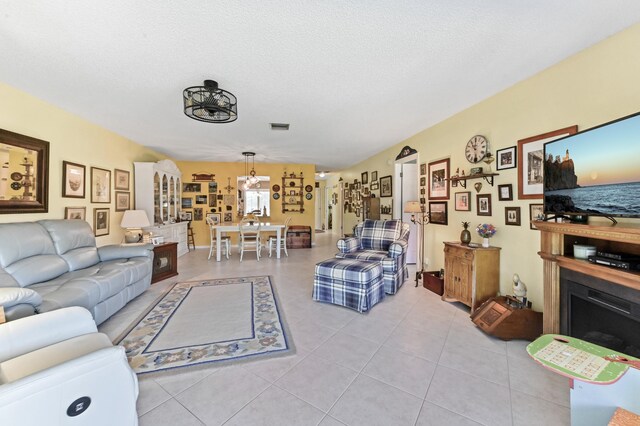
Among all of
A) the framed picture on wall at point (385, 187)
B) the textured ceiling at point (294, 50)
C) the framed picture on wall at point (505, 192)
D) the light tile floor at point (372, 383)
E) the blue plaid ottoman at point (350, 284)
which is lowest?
the light tile floor at point (372, 383)

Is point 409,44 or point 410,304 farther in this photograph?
point 410,304

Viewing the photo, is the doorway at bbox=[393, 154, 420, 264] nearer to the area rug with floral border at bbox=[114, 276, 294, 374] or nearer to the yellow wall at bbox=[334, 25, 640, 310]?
the yellow wall at bbox=[334, 25, 640, 310]

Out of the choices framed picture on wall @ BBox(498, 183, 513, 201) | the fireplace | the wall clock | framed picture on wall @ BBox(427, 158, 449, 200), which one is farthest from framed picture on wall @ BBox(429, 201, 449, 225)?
the fireplace

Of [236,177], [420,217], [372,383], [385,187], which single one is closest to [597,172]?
[372,383]

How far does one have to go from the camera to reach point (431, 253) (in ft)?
13.7

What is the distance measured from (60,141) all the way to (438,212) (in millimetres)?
5416

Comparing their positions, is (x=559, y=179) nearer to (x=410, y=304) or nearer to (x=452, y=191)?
(x=452, y=191)

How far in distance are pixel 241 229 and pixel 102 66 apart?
145 inches

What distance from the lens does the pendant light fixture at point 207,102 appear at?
2344 mm

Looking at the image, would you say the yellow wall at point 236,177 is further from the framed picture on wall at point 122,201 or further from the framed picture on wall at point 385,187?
the framed picture on wall at point 385,187

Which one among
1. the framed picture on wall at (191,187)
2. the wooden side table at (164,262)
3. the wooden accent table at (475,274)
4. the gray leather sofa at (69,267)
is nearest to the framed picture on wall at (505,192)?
the wooden accent table at (475,274)

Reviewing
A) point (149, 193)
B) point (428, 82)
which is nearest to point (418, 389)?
point (428, 82)

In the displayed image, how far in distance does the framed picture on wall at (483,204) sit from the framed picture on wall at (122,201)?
19.2 feet

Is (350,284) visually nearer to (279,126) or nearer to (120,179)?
(279,126)
